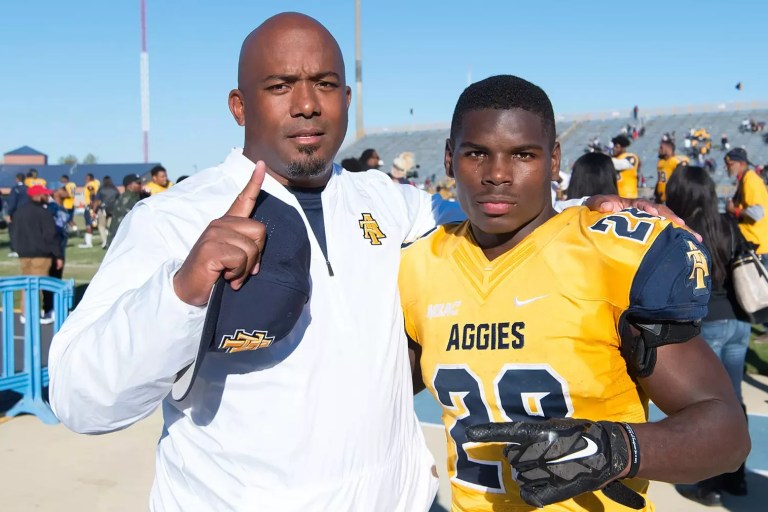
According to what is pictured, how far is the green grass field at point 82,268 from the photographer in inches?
284

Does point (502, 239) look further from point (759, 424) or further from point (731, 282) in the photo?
point (759, 424)

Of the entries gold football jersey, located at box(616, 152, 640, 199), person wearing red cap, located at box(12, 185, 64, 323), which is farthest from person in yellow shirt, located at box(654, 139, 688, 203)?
person wearing red cap, located at box(12, 185, 64, 323)

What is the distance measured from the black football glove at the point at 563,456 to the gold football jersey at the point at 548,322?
0.27 m

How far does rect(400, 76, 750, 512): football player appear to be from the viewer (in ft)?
5.05

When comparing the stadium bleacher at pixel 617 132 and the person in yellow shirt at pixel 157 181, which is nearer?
the person in yellow shirt at pixel 157 181

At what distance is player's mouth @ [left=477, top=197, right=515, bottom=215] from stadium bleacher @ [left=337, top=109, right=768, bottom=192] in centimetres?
3147

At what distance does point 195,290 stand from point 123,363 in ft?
0.74

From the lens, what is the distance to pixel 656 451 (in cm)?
152

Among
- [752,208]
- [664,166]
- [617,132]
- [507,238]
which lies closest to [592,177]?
[752,208]

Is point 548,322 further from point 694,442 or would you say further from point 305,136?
point 305,136

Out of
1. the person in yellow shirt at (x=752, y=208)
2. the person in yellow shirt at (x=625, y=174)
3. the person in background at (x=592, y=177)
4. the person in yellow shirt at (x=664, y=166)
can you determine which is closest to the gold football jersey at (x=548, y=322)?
the person in background at (x=592, y=177)

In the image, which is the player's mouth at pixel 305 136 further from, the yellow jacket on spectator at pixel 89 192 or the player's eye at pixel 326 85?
the yellow jacket on spectator at pixel 89 192

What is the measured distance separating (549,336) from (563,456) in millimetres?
394

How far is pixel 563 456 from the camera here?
4.85 feet
